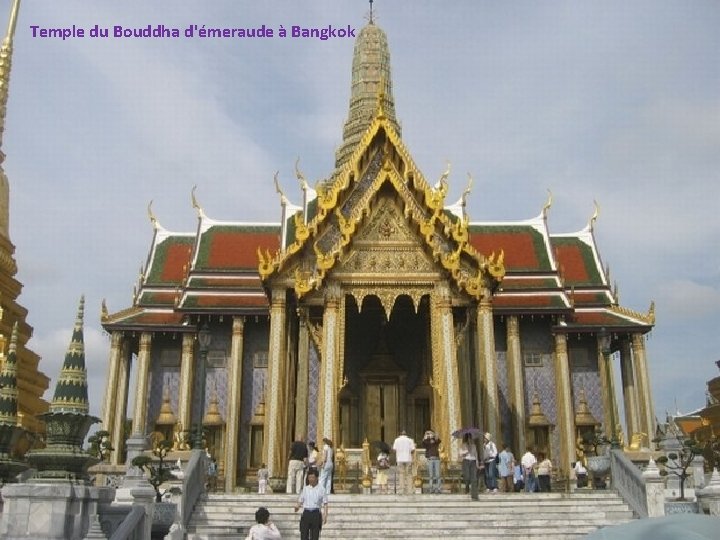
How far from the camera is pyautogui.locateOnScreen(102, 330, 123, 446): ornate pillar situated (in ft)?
70.9

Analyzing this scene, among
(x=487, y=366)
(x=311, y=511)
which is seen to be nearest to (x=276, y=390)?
(x=487, y=366)

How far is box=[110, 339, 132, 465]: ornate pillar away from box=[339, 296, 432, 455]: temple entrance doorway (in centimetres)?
682

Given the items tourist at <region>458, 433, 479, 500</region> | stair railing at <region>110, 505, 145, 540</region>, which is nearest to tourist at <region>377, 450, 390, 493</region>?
tourist at <region>458, 433, 479, 500</region>

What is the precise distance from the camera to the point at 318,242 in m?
17.5

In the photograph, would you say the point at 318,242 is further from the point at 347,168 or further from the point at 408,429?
the point at 408,429

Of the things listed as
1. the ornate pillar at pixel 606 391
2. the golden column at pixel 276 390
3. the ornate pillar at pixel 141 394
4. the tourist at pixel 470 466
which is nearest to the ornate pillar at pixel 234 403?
the ornate pillar at pixel 141 394

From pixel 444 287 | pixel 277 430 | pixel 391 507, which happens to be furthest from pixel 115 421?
pixel 391 507

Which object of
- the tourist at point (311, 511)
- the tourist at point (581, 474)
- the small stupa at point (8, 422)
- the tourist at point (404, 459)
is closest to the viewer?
the tourist at point (311, 511)

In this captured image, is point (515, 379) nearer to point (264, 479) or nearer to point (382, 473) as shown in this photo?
point (382, 473)

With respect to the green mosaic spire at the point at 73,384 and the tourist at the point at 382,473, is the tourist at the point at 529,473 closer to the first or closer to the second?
the tourist at the point at 382,473

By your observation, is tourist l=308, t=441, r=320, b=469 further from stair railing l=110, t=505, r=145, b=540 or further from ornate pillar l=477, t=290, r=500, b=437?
stair railing l=110, t=505, r=145, b=540

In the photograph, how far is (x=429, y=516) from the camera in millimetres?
11344

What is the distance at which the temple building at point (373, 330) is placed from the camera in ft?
55.2

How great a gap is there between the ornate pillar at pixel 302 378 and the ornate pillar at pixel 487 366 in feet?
12.6
